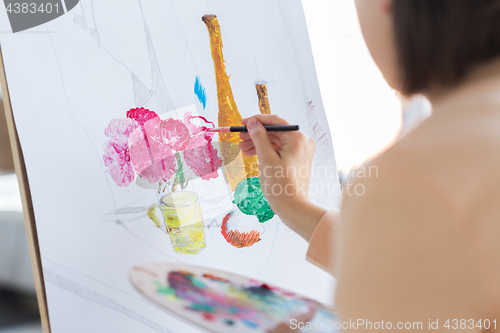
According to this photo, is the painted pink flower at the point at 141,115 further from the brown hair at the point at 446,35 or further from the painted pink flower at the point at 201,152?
the brown hair at the point at 446,35

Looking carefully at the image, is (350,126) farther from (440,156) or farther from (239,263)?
(440,156)

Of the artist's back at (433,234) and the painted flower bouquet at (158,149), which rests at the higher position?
the painted flower bouquet at (158,149)

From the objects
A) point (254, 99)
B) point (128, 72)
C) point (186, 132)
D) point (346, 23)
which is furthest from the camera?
point (346, 23)

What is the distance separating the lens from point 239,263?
924 mm

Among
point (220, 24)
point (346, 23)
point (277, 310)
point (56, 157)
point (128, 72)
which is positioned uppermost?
point (346, 23)

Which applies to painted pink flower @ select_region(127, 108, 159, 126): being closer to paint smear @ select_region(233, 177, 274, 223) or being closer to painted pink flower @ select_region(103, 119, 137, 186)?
painted pink flower @ select_region(103, 119, 137, 186)

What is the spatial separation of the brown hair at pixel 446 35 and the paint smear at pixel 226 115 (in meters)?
0.51

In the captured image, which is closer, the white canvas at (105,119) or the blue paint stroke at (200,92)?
the white canvas at (105,119)

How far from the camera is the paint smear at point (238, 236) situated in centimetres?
90

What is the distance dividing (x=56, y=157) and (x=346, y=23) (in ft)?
3.20

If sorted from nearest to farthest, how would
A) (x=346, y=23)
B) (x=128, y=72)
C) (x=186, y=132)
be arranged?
(x=128, y=72), (x=186, y=132), (x=346, y=23)

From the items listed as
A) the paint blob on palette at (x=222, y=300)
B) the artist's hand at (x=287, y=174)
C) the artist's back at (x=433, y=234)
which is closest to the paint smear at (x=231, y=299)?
the paint blob on palette at (x=222, y=300)

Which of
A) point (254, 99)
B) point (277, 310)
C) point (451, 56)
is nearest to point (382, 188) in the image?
point (451, 56)

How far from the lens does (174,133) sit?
2.67ft
